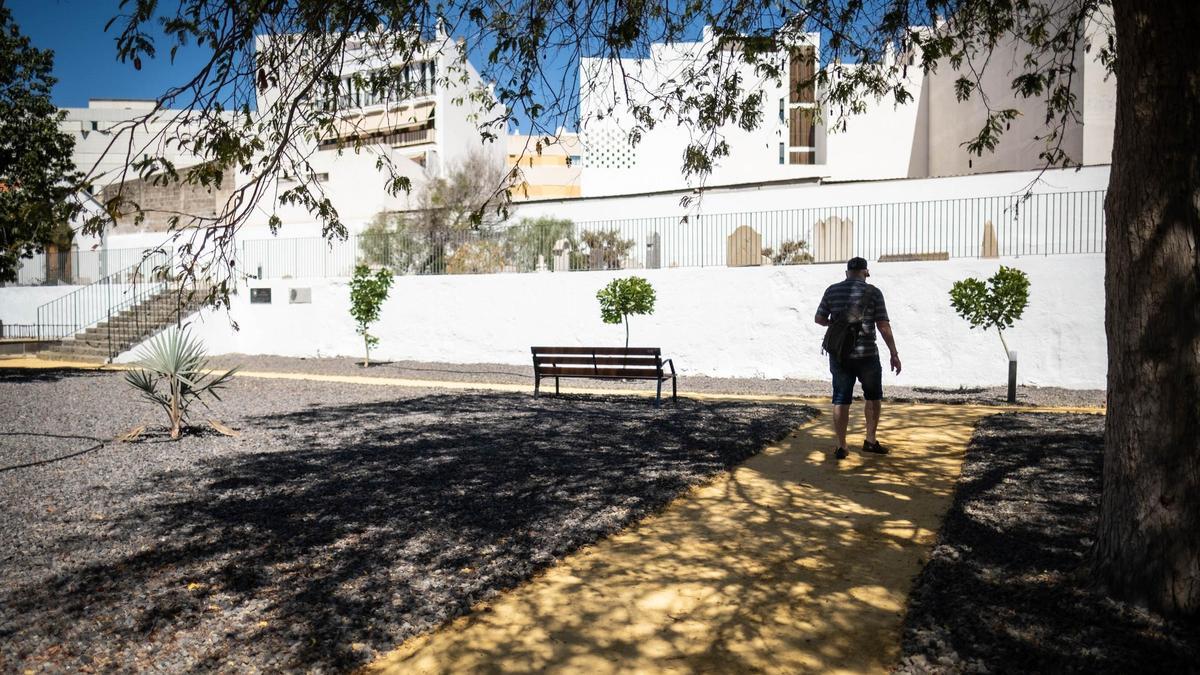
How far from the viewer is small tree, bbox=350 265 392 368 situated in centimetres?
1962

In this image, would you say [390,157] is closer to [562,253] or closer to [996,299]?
[562,253]

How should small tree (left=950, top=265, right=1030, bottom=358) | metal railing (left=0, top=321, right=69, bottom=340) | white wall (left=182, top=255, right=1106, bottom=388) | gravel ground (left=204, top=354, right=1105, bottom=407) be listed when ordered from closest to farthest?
gravel ground (left=204, top=354, right=1105, bottom=407)
small tree (left=950, top=265, right=1030, bottom=358)
white wall (left=182, top=255, right=1106, bottom=388)
metal railing (left=0, top=321, right=69, bottom=340)

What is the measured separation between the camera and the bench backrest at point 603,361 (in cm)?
1155

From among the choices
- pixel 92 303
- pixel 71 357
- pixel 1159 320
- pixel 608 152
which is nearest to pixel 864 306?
pixel 1159 320

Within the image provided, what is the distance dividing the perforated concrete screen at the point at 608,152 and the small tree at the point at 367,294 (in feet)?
46.0

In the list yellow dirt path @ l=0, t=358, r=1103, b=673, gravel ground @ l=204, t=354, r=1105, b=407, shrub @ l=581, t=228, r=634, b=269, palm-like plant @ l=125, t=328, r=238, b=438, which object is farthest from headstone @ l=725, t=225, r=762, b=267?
yellow dirt path @ l=0, t=358, r=1103, b=673

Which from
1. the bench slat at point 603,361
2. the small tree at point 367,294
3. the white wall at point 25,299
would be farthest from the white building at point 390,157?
the white wall at point 25,299

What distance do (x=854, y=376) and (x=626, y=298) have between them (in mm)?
10186

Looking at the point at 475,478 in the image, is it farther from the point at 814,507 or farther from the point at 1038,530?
the point at 1038,530

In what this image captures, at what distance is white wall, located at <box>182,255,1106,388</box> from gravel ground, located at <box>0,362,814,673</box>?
5637 millimetres

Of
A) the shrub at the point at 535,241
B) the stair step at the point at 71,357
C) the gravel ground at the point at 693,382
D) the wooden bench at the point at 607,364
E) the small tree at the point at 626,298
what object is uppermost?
the shrub at the point at 535,241

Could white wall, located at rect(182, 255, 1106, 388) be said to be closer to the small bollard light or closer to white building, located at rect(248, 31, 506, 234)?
the small bollard light

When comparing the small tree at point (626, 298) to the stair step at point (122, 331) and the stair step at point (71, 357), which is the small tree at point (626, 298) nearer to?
the stair step at point (122, 331)

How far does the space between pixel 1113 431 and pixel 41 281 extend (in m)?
30.7
